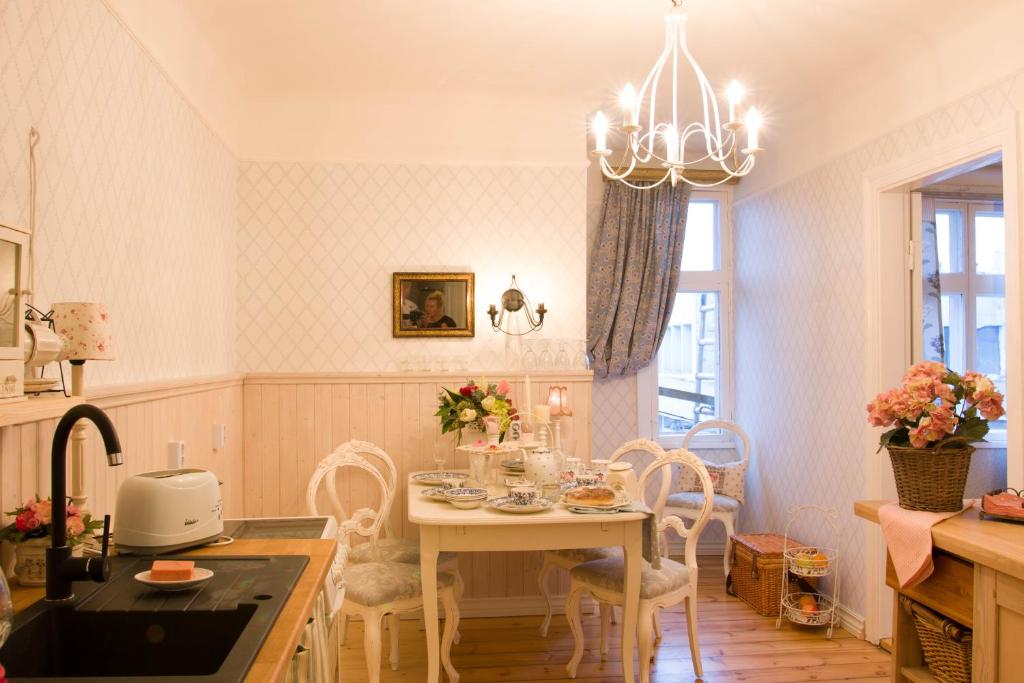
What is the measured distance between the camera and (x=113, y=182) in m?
2.33

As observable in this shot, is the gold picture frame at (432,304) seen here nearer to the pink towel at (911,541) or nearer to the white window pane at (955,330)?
the pink towel at (911,541)

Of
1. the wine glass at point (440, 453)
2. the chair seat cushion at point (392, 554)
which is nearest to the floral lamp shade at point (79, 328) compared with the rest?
the chair seat cushion at point (392, 554)

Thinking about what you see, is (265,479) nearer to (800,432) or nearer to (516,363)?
(516,363)

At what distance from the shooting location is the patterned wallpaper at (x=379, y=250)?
4070 millimetres

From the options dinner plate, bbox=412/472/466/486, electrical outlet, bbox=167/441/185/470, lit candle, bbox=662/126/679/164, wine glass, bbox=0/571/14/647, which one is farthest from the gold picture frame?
wine glass, bbox=0/571/14/647

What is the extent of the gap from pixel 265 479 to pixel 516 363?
1470 millimetres

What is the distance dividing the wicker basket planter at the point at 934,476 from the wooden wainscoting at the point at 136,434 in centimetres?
236

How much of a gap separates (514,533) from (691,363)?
117 inches

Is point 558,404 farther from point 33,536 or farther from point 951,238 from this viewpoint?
point 951,238

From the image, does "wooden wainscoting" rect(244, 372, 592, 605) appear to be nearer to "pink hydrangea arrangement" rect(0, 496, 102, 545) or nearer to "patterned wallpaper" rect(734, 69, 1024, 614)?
"patterned wallpaper" rect(734, 69, 1024, 614)

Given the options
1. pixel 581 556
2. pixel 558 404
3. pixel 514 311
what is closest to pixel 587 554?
pixel 581 556

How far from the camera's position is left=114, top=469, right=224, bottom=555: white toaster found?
70.5 inches

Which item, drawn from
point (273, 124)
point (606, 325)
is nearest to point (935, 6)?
point (606, 325)

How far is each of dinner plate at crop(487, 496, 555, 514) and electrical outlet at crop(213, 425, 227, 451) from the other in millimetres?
1355
